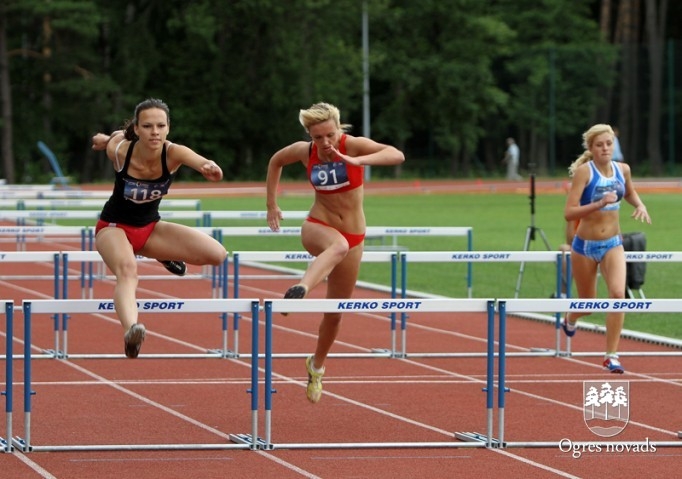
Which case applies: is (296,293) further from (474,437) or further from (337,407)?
(337,407)

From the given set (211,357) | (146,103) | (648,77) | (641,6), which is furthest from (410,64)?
(146,103)

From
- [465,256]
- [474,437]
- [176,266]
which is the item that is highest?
[176,266]

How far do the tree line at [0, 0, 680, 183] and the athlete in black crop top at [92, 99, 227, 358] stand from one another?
38.5 metres

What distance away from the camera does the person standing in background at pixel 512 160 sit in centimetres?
4681

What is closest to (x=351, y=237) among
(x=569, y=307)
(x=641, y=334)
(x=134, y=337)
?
(x=569, y=307)

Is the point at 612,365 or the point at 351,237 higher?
the point at 351,237

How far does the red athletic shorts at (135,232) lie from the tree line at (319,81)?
38.5 metres

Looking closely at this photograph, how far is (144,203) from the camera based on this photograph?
779cm

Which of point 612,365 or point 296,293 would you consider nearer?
point 296,293

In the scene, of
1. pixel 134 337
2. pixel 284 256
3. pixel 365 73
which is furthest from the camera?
pixel 365 73

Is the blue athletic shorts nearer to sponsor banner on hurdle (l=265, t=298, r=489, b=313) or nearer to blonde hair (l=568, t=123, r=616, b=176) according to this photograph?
blonde hair (l=568, t=123, r=616, b=176)

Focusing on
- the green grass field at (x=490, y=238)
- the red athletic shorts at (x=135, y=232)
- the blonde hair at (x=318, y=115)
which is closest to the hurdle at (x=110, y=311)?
the red athletic shorts at (x=135, y=232)

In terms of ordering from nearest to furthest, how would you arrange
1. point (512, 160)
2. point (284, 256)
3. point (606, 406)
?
point (606, 406) → point (284, 256) → point (512, 160)

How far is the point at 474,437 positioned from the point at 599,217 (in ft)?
9.44
